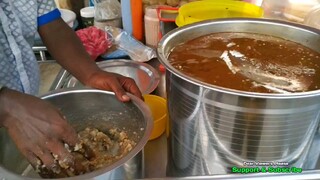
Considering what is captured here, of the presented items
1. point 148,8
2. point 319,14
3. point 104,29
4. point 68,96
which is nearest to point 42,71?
point 104,29

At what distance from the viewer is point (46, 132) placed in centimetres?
55

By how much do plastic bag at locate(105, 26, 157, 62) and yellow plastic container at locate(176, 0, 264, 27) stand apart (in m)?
0.31

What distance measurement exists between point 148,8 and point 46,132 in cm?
103

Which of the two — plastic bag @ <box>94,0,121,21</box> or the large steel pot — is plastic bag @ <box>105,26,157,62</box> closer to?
plastic bag @ <box>94,0,121,21</box>

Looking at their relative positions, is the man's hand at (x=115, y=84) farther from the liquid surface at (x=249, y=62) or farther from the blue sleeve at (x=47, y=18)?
the blue sleeve at (x=47, y=18)

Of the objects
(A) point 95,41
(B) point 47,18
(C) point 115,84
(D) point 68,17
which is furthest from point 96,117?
(D) point 68,17

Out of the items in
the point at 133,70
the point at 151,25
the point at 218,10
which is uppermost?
the point at 218,10

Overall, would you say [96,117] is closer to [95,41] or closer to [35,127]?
[35,127]

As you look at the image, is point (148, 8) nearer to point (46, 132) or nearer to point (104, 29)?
point (104, 29)

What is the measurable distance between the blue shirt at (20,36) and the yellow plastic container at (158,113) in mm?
396

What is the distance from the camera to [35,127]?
552 millimetres

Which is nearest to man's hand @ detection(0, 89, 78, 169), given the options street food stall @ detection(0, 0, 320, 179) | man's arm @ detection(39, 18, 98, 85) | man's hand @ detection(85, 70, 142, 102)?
street food stall @ detection(0, 0, 320, 179)

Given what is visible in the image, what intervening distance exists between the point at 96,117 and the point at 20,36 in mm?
346

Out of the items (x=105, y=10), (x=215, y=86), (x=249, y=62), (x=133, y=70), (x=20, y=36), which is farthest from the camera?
(x=105, y=10)
